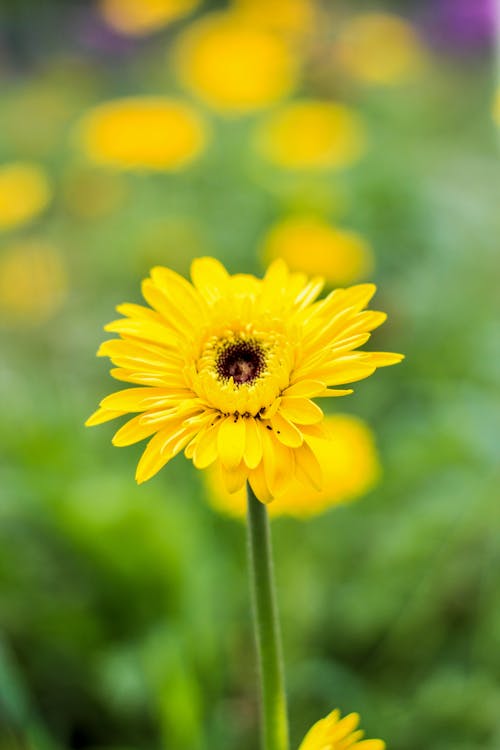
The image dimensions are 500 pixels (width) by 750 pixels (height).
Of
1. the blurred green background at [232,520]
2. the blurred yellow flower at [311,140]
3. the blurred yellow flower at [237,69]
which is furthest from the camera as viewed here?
the blurred yellow flower at [237,69]

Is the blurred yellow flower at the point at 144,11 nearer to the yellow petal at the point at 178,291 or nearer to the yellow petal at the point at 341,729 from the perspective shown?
the yellow petal at the point at 178,291

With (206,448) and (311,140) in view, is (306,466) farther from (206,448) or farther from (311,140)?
(311,140)

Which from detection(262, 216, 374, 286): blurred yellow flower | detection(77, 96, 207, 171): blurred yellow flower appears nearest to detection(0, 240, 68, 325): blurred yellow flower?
detection(77, 96, 207, 171): blurred yellow flower

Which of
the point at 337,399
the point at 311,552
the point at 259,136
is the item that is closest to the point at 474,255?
the point at 337,399

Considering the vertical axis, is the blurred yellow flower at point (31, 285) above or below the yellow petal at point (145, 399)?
above

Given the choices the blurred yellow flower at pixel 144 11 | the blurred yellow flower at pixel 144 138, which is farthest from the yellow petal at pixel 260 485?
the blurred yellow flower at pixel 144 11

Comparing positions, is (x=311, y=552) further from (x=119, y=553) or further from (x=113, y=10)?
(x=113, y=10)

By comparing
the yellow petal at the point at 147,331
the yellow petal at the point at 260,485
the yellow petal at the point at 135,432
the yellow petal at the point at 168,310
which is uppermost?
the yellow petal at the point at 168,310
